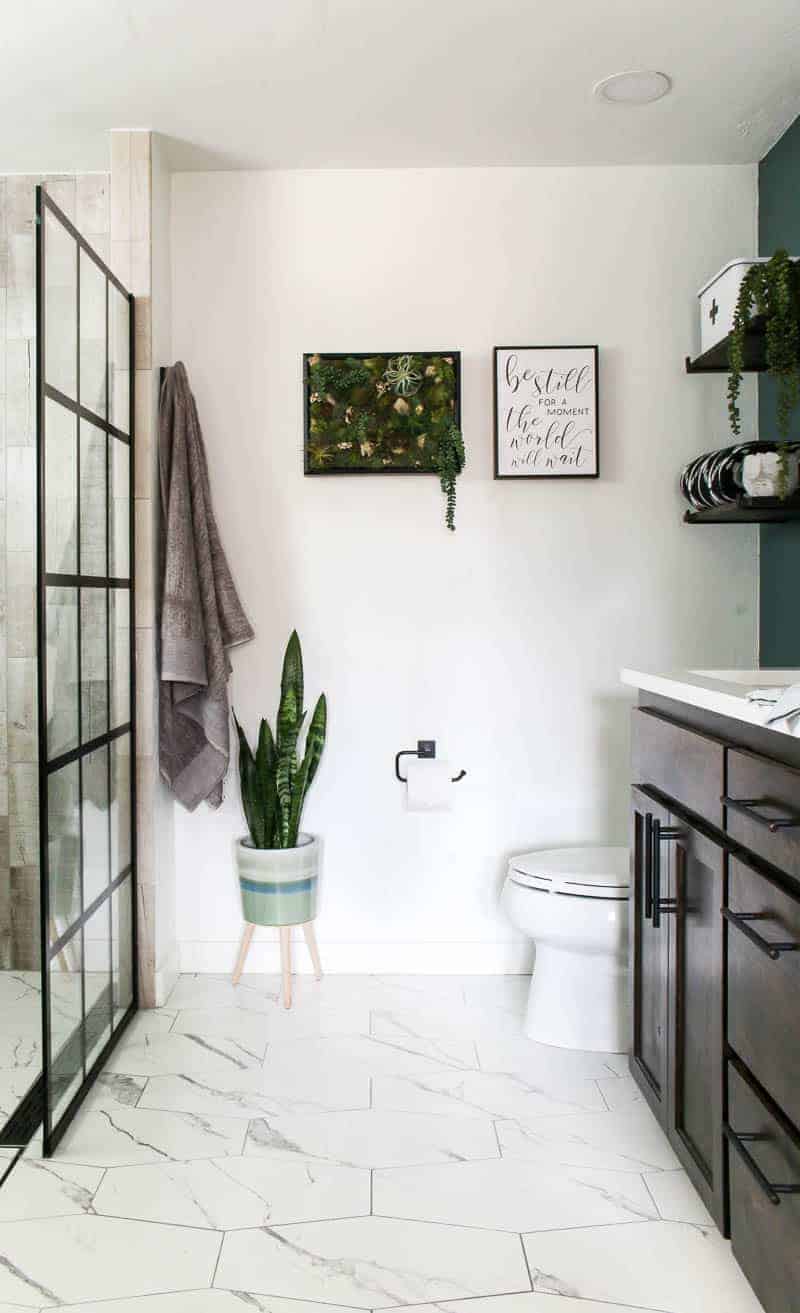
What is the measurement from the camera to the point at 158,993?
2668mm

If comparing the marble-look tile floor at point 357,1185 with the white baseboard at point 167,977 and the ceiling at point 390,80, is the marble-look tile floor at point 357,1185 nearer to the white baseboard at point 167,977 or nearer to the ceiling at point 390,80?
the white baseboard at point 167,977

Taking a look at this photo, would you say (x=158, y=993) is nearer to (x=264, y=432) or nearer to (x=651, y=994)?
(x=651, y=994)

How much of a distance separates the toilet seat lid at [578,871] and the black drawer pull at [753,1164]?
79 centimetres

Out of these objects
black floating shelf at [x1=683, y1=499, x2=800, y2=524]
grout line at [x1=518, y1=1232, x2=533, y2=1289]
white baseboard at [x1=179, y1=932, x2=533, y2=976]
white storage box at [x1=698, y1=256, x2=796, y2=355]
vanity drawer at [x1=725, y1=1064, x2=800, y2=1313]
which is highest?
white storage box at [x1=698, y1=256, x2=796, y2=355]

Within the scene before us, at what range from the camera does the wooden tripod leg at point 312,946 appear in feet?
9.29

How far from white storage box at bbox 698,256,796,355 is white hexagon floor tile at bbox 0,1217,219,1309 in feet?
7.85

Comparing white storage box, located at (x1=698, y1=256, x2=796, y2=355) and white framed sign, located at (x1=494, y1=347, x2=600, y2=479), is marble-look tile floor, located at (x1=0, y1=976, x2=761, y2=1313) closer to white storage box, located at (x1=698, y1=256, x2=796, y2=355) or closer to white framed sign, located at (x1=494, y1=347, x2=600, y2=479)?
white framed sign, located at (x1=494, y1=347, x2=600, y2=479)

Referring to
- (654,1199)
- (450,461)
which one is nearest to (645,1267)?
(654,1199)

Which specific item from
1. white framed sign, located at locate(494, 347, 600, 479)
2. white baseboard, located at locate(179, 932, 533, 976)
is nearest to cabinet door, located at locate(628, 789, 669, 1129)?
white baseboard, located at locate(179, 932, 533, 976)

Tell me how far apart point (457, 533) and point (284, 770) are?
0.87m

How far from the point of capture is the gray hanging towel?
264cm

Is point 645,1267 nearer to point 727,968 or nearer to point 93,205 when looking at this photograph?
point 727,968

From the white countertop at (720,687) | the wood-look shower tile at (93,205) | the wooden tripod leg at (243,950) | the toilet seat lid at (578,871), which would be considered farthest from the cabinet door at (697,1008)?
the wood-look shower tile at (93,205)

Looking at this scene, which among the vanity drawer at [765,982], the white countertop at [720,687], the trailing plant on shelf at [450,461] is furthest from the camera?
the trailing plant on shelf at [450,461]
